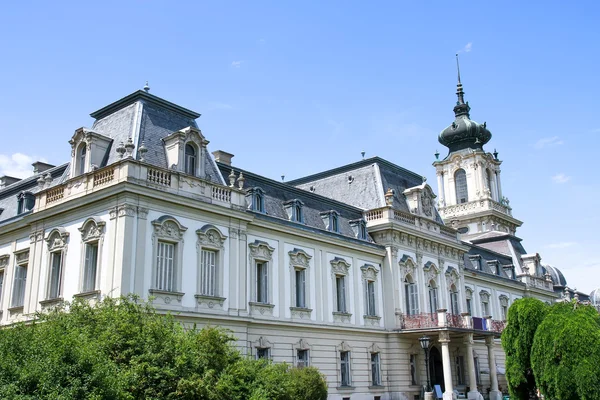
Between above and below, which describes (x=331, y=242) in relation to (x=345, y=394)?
above

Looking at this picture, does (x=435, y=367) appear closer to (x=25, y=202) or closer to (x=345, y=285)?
(x=345, y=285)

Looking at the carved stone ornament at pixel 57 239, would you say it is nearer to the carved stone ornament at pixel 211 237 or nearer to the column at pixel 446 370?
the carved stone ornament at pixel 211 237

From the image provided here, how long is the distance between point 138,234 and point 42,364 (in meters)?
11.0

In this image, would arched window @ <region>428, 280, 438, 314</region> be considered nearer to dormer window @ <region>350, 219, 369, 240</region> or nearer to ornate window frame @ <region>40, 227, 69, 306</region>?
dormer window @ <region>350, 219, 369, 240</region>

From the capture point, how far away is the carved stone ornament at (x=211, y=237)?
2615cm

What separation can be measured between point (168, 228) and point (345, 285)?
42.3 ft

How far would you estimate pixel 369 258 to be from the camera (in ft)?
120

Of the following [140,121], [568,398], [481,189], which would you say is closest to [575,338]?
[568,398]

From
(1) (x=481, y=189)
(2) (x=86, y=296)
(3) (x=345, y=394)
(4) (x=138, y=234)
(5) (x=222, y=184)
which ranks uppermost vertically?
(1) (x=481, y=189)

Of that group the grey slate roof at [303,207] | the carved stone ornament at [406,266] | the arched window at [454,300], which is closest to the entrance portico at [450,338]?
the arched window at [454,300]

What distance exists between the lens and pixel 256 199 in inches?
1195

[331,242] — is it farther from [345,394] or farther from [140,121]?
[140,121]

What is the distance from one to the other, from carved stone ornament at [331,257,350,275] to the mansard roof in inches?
228

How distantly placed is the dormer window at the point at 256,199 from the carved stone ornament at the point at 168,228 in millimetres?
5195
